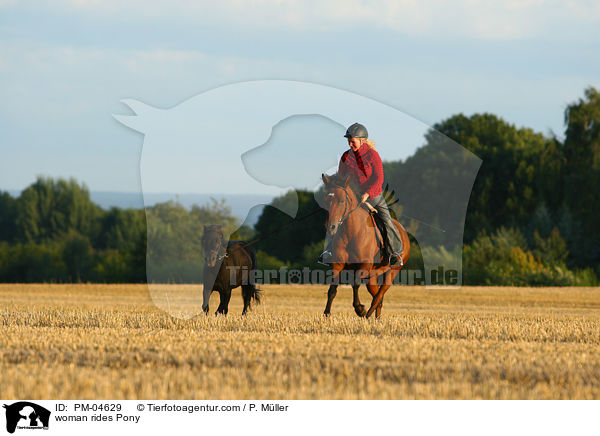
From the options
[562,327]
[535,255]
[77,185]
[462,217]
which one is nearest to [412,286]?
[535,255]

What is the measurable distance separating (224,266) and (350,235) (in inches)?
110

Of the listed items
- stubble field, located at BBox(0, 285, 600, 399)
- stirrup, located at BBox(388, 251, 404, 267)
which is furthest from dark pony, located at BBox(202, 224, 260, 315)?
stirrup, located at BBox(388, 251, 404, 267)

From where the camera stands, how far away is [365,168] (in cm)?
1364

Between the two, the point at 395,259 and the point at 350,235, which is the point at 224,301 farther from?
the point at 395,259

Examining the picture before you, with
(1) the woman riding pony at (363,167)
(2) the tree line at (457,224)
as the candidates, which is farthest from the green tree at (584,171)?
(1) the woman riding pony at (363,167)

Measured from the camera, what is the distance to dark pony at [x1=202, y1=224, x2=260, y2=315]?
14.5 meters

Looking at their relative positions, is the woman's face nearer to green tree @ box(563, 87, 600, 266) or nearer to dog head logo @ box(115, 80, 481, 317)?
dog head logo @ box(115, 80, 481, 317)

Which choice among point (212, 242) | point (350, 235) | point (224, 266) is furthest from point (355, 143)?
point (224, 266)

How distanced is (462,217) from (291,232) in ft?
87.0

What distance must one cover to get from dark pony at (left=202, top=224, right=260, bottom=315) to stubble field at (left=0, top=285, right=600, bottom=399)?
22.4 inches

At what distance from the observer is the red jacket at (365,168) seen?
1358 cm

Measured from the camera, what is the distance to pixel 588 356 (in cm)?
1020
